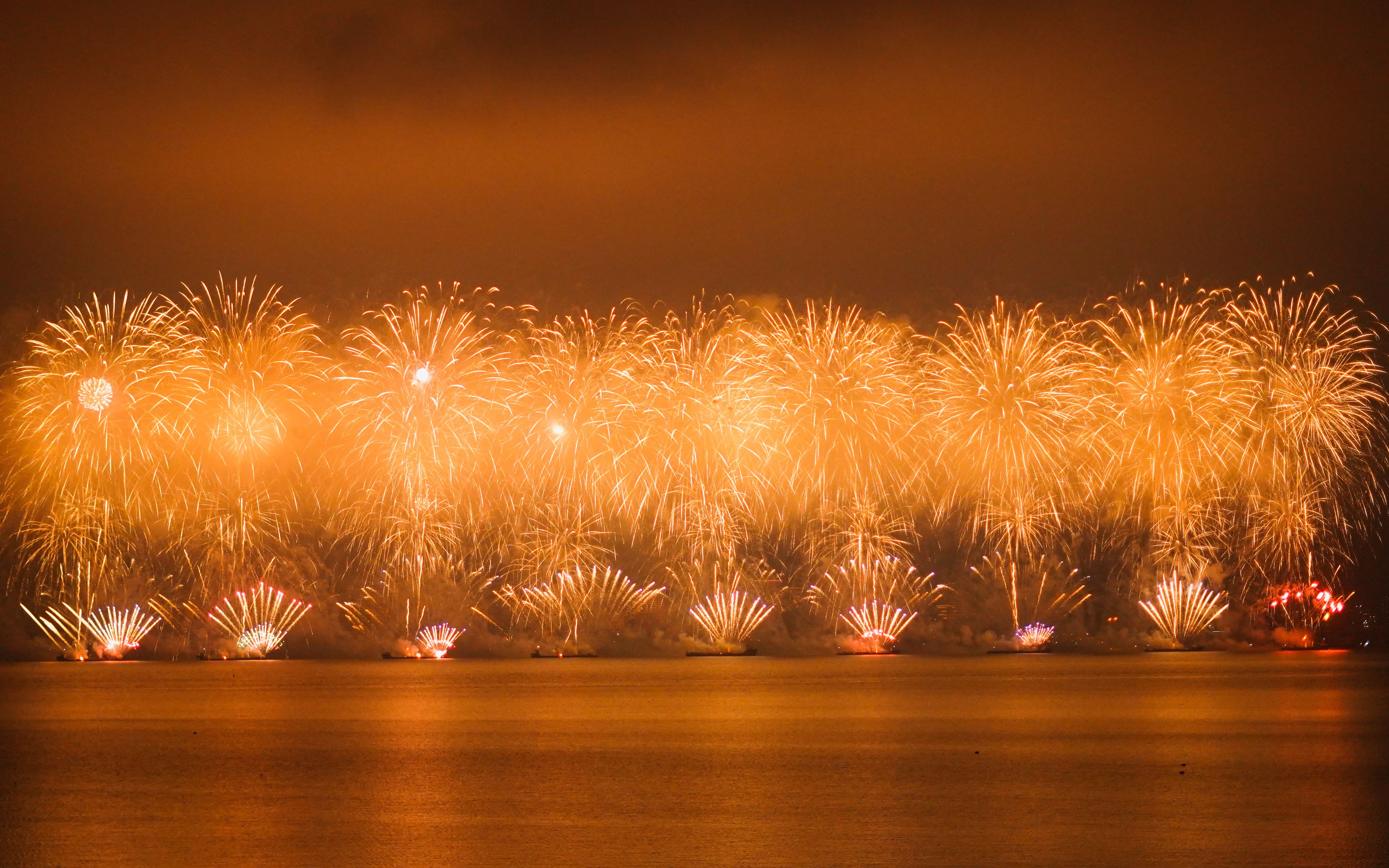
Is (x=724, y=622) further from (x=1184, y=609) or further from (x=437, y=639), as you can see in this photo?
(x=1184, y=609)

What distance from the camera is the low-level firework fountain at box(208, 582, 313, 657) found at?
244 ft

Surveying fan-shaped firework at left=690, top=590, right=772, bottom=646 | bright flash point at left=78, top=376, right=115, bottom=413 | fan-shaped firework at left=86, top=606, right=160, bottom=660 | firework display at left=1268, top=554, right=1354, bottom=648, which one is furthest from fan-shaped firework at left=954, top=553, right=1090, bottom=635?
bright flash point at left=78, top=376, right=115, bottom=413

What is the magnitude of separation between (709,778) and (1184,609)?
6613 centimetres

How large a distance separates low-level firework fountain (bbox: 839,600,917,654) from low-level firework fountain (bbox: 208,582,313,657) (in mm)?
32489

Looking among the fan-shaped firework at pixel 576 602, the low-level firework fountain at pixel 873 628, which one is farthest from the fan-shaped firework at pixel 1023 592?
the fan-shaped firework at pixel 576 602

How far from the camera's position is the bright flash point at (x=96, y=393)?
191ft

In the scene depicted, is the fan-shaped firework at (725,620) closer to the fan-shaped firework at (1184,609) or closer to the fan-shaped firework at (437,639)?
the fan-shaped firework at (437,639)

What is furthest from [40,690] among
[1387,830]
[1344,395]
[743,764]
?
[1344,395]

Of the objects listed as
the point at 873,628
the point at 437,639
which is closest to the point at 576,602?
the point at 437,639

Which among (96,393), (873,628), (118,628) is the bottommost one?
(873,628)

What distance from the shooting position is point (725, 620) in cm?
7369

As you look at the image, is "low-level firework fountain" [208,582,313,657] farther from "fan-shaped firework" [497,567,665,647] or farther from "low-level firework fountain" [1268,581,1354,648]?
"low-level firework fountain" [1268,581,1354,648]

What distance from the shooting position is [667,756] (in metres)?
22.7

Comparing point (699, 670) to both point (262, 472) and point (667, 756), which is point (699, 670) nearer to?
point (667, 756)
